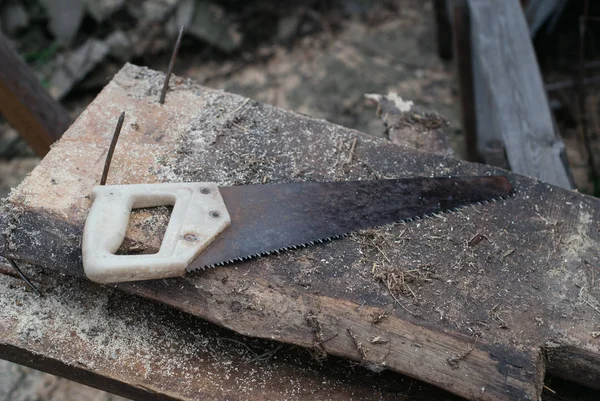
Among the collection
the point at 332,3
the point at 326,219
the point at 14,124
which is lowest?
the point at 332,3

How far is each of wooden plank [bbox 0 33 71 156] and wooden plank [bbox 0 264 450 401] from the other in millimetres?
1252

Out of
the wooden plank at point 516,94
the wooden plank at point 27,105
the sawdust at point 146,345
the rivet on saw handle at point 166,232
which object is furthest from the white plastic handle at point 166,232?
the wooden plank at point 516,94

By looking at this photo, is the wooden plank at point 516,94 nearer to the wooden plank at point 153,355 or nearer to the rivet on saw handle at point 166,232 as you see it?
the wooden plank at point 153,355

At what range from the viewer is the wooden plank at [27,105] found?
118 inches

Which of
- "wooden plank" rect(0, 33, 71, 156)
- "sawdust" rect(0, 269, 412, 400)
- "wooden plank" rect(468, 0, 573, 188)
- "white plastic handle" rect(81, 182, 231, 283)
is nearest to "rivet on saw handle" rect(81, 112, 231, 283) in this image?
"white plastic handle" rect(81, 182, 231, 283)

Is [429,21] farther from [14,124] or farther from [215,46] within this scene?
[14,124]

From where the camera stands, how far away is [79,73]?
4941 millimetres

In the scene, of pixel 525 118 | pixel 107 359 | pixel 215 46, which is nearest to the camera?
pixel 107 359

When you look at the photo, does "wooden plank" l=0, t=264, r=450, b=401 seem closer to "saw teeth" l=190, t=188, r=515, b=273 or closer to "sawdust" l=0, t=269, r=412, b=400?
"sawdust" l=0, t=269, r=412, b=400

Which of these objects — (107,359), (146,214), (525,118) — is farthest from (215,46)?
(107,359)

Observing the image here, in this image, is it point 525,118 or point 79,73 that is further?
point 79,73

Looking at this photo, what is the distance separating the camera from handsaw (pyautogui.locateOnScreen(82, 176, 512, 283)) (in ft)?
6.22

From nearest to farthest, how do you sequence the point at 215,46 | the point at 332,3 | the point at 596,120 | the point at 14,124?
the point at 14,124, the point at 596,120, the point at 215,46, the point at 332,3

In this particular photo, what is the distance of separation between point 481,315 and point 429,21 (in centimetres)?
423
